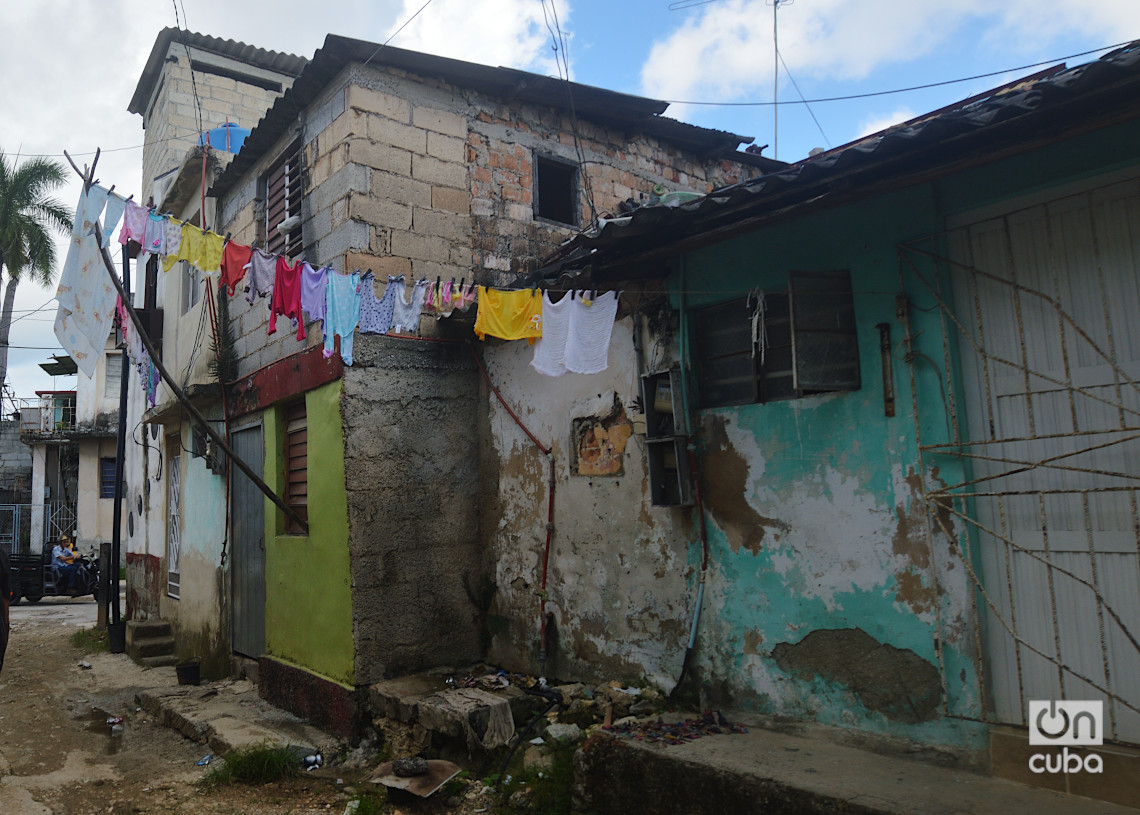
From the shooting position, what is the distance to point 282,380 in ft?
25.2

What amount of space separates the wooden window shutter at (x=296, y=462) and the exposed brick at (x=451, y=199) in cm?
240

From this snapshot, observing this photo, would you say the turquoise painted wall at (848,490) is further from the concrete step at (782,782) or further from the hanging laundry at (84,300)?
the hanging laundry at (84,300)

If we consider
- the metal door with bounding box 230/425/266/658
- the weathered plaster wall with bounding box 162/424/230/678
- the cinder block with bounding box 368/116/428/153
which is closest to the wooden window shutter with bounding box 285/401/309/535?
the metal door with bounding box 230/425/266/658

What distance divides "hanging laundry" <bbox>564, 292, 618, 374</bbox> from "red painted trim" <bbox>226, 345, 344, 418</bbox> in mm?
2315

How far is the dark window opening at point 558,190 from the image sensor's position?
8.39 meters

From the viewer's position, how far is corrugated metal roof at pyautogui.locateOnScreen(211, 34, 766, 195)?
7.06 metres

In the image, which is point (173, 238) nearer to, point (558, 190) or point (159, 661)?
point (558, 190)

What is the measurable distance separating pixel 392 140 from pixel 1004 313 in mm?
5475

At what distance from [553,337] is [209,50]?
14.1 m

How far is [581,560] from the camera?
6.01 meters

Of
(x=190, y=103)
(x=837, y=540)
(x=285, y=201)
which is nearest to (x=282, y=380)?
(x=285, y=201)

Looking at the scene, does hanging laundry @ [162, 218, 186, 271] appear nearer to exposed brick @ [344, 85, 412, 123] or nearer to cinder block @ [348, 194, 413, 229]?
cinder block @ [348, 194, 413, 229]

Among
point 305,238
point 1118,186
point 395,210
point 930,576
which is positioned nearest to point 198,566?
point 305,238

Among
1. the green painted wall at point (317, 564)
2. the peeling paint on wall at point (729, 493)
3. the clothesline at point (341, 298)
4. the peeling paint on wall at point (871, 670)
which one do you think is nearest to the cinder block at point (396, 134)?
the clothesline at point (341, 298)
